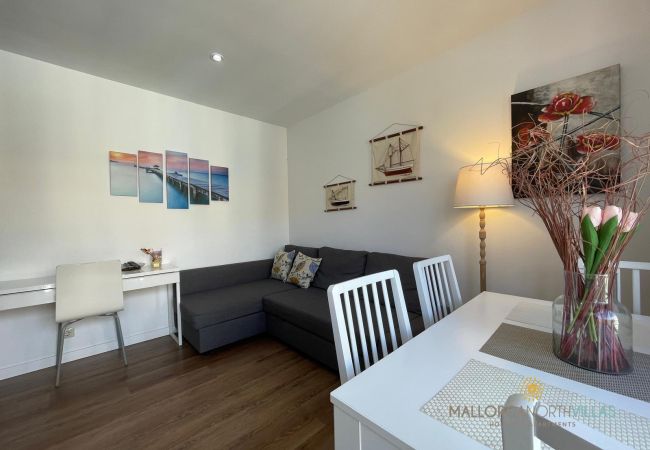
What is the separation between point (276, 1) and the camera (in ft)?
5.67

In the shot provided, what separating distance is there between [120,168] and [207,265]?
132cm

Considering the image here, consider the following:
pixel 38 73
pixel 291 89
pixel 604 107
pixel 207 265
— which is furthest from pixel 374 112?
pixel 38 73

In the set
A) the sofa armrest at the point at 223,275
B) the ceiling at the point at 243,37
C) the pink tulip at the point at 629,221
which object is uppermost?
the ceiling at the point at 243,37

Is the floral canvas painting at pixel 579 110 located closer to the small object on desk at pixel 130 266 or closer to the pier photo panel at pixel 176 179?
the pier photo panel at pixel 176 179

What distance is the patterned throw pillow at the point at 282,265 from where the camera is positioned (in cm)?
333

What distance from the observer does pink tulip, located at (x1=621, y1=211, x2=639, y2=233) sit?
2.58 feet

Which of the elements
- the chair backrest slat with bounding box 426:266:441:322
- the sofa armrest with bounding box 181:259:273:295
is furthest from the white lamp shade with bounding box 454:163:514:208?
the sofa armrest with bounding box 181:259:273:295

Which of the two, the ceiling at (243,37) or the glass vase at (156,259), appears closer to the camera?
the ceiling at (243,37)

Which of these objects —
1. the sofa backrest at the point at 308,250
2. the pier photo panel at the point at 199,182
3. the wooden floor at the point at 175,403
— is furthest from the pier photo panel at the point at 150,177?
the sofa backrest at the point at 308,250

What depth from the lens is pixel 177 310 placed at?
2.68m

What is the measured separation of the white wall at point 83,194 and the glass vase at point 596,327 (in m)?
3.22

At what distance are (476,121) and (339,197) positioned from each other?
1577 mm

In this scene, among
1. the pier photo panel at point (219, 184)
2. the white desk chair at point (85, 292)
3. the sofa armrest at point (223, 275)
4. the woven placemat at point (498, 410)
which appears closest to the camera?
the woven placemat at point (498, 410)

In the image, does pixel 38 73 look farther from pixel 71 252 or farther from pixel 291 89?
pixel 291 89
